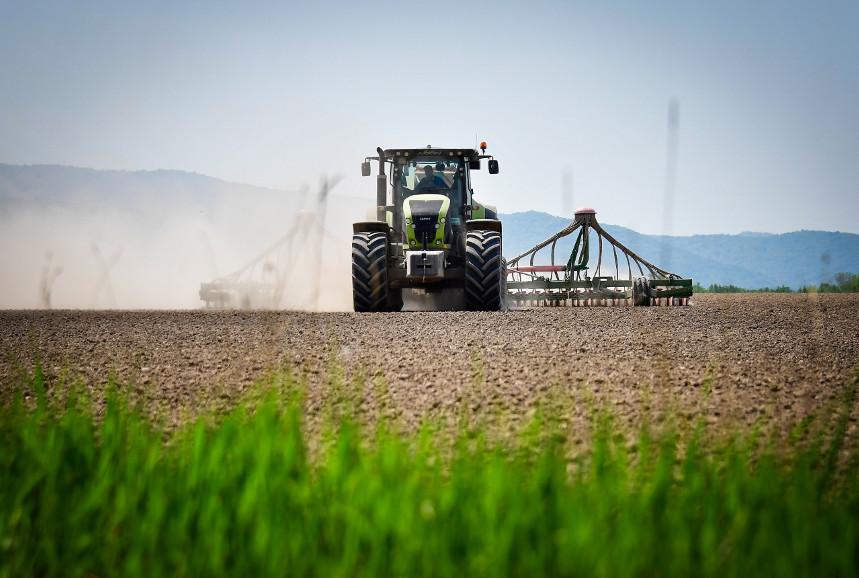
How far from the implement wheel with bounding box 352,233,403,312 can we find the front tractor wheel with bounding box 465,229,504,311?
49.8 inches

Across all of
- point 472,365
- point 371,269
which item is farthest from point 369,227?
point 472,365

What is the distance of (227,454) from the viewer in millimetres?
2762

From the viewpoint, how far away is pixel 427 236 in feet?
41.4

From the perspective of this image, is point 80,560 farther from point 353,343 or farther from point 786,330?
point 786,330

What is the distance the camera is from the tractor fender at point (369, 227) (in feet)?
40.3

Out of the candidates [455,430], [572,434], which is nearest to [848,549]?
[572,434]

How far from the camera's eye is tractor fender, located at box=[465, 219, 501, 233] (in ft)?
40.7

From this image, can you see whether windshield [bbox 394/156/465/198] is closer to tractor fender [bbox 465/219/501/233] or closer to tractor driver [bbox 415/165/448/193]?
tractor driver [bbox 415/165/448/193]

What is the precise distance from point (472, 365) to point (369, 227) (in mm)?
7068

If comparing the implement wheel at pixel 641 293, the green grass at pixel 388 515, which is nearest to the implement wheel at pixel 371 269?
the implement wheel at pixel 641 293

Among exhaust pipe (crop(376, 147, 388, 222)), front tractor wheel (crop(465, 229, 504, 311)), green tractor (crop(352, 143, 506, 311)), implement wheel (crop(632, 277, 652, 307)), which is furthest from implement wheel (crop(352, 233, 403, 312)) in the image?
implement wheel (crop(632, 277, 652, 307))

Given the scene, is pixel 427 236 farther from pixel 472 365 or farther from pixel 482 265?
pixel 472 365

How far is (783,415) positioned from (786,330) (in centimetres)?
521

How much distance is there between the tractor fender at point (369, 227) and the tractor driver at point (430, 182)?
1110 mm
